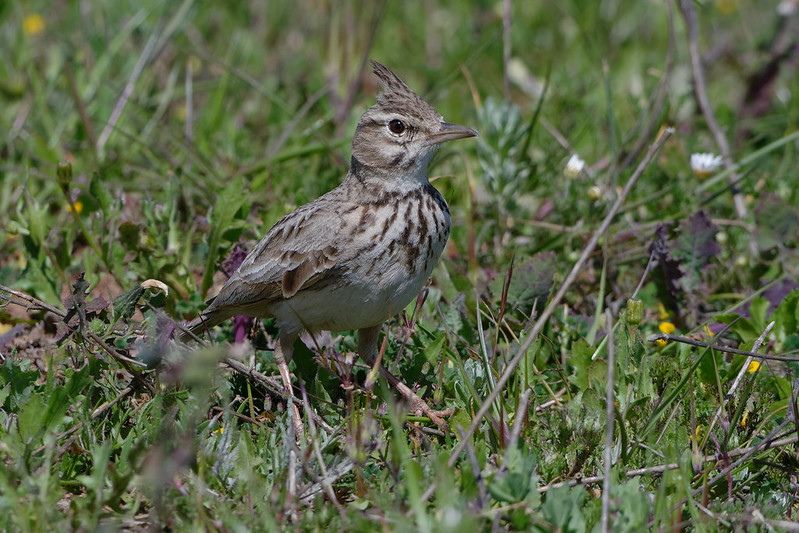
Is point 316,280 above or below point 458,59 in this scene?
below

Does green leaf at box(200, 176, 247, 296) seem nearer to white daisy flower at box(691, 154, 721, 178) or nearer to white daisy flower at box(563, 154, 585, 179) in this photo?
white daisy flower at box(563, 154, 585, 179)

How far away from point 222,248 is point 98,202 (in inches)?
29.3

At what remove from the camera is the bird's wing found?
13.3 ft

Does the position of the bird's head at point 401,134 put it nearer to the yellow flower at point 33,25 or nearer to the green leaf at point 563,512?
the green leaf at point 563,512

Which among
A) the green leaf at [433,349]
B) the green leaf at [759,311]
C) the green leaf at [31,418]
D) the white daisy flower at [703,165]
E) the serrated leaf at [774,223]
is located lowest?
the green leaf at [31,418]

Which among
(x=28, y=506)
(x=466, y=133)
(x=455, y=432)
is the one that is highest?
(x=466, y=133)

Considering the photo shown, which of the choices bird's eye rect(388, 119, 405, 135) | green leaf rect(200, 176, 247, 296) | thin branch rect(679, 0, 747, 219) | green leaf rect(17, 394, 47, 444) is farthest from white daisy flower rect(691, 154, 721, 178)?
green leaf rect(17, 394, 47, 444)

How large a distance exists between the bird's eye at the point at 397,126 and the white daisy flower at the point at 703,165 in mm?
2183

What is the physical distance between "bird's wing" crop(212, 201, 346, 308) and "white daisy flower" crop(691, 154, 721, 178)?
8.06 feet

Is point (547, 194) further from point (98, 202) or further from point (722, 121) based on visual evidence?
point (98, 202)

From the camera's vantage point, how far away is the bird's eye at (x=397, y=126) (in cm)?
429

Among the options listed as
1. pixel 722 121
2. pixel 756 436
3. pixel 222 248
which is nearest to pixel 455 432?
pixel 756 436

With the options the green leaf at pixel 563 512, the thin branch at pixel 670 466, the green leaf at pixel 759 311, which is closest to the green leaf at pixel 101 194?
the thin branch at pixel 670 466

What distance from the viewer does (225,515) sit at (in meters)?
2.96
